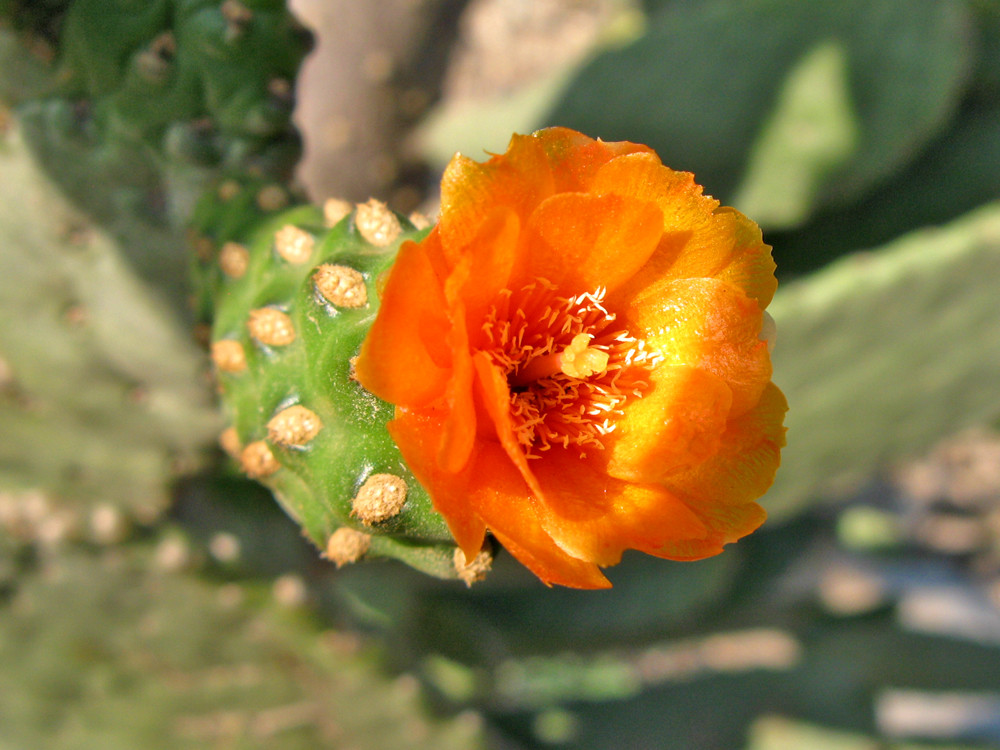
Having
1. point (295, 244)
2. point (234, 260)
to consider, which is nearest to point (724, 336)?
point (295, 244)

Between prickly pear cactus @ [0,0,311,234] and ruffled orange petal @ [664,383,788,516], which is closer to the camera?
ruffled orange petal @ [664,383,788,516]

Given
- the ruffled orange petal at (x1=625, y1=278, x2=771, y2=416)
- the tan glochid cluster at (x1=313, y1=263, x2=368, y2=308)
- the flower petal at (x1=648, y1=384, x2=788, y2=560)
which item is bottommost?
the flower petal at (x1=648, y1=384, x2=788, y2=560)

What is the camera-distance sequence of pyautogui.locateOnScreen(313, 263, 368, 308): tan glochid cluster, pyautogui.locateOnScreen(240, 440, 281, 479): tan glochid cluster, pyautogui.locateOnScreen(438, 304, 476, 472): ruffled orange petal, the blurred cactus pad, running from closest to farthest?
pyautogui.locateOnScreen(438, 304, 476, 472): ruffled orange petal, pyautogui.locateOnScreen(313, 263, 368, 308): tan glochid cluster, pyautogui.locateOnScreen(240, 440, 281, 479): tan glochid cluster, the blurred cactus pad

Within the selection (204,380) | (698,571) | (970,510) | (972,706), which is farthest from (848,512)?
(204,380)

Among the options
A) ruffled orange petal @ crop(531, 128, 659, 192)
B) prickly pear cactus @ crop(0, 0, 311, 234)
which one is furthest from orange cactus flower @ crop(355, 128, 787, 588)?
prickly pear cactus @ crop(0, 0, 311, 234)

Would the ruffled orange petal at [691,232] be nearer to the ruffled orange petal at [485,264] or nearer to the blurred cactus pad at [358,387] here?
the ruffled orange petal at [485,264]

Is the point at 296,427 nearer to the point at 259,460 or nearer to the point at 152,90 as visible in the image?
the point at 259,460

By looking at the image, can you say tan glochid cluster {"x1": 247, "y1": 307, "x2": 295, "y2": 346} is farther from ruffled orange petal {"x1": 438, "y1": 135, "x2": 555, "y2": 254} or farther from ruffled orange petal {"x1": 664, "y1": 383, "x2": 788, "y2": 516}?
ruffled orange petal {"x1": 664, "y1": 383, "x2": 788, "y2": 516}
